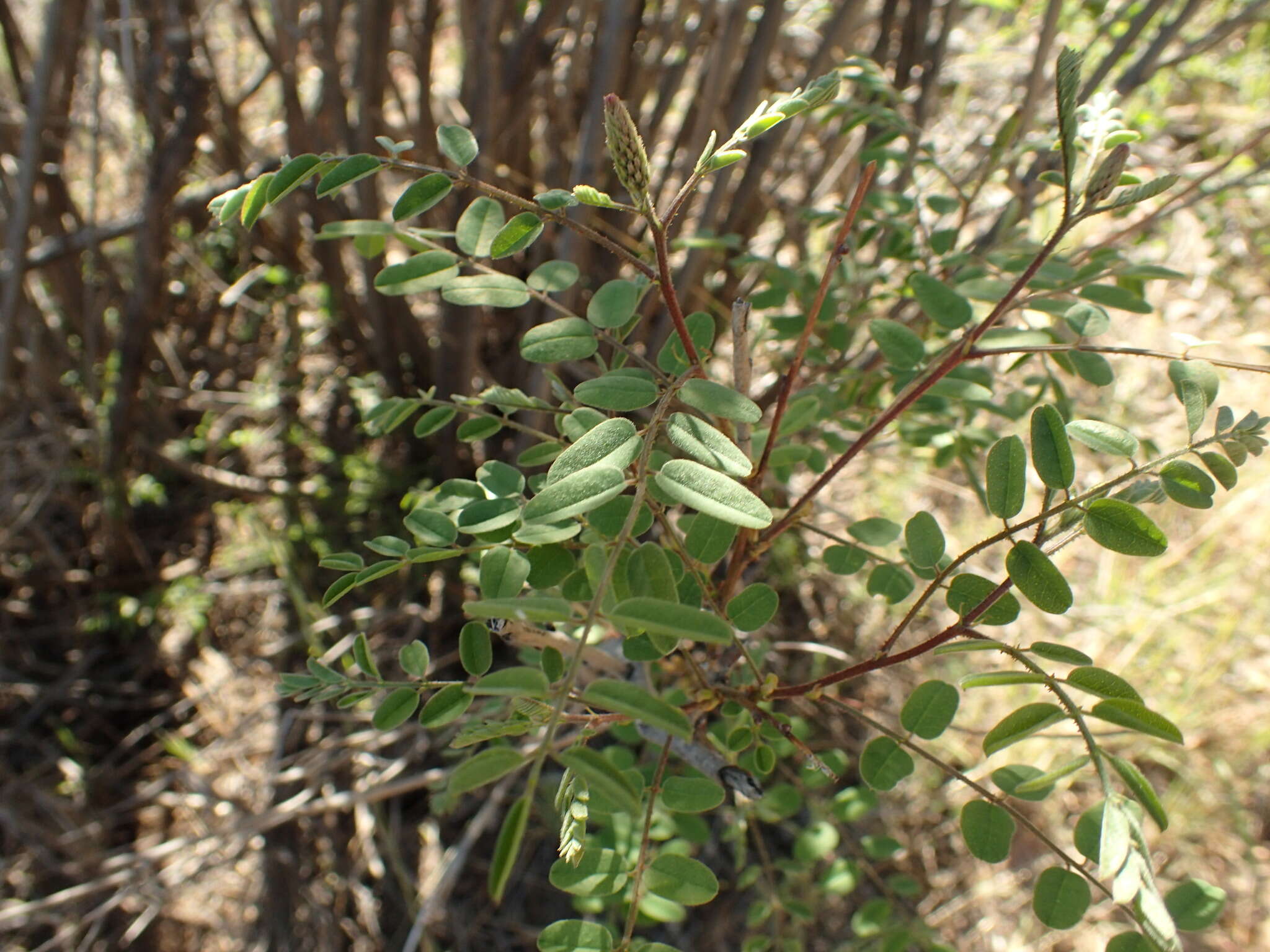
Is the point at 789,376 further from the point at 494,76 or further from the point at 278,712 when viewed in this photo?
the point at 278,712

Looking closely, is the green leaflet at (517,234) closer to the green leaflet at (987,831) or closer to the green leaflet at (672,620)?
the green leaflet at (672,620)

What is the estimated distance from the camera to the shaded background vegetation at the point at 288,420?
5.53ft

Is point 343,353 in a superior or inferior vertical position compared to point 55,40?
inferior

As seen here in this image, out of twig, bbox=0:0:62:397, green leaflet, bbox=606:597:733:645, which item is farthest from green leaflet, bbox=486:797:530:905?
twig, bbox=0:0:62:397

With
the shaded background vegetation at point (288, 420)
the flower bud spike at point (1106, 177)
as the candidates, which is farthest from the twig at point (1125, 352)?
the shaded background vegetation at point (288, 420)

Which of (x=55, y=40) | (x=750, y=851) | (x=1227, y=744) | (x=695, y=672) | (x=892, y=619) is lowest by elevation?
(x=750, y=851)

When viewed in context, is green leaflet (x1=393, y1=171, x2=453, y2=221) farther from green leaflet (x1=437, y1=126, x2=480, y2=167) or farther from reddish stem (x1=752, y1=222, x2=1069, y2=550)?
reddish stem (x1=752, y1=222, x2=1069, y2=550)

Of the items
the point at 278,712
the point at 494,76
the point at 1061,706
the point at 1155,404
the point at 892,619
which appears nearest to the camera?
the point at 1061,706

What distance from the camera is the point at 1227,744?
2.04 m

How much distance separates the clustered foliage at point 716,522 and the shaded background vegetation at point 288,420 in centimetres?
61

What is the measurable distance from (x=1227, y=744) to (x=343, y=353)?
7.39 ft

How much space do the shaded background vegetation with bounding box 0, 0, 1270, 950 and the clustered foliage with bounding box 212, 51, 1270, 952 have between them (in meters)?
0.61

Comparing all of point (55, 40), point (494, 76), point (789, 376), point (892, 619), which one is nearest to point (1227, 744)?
point (892, 619)

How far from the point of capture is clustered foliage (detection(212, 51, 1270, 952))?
0.59 meters
